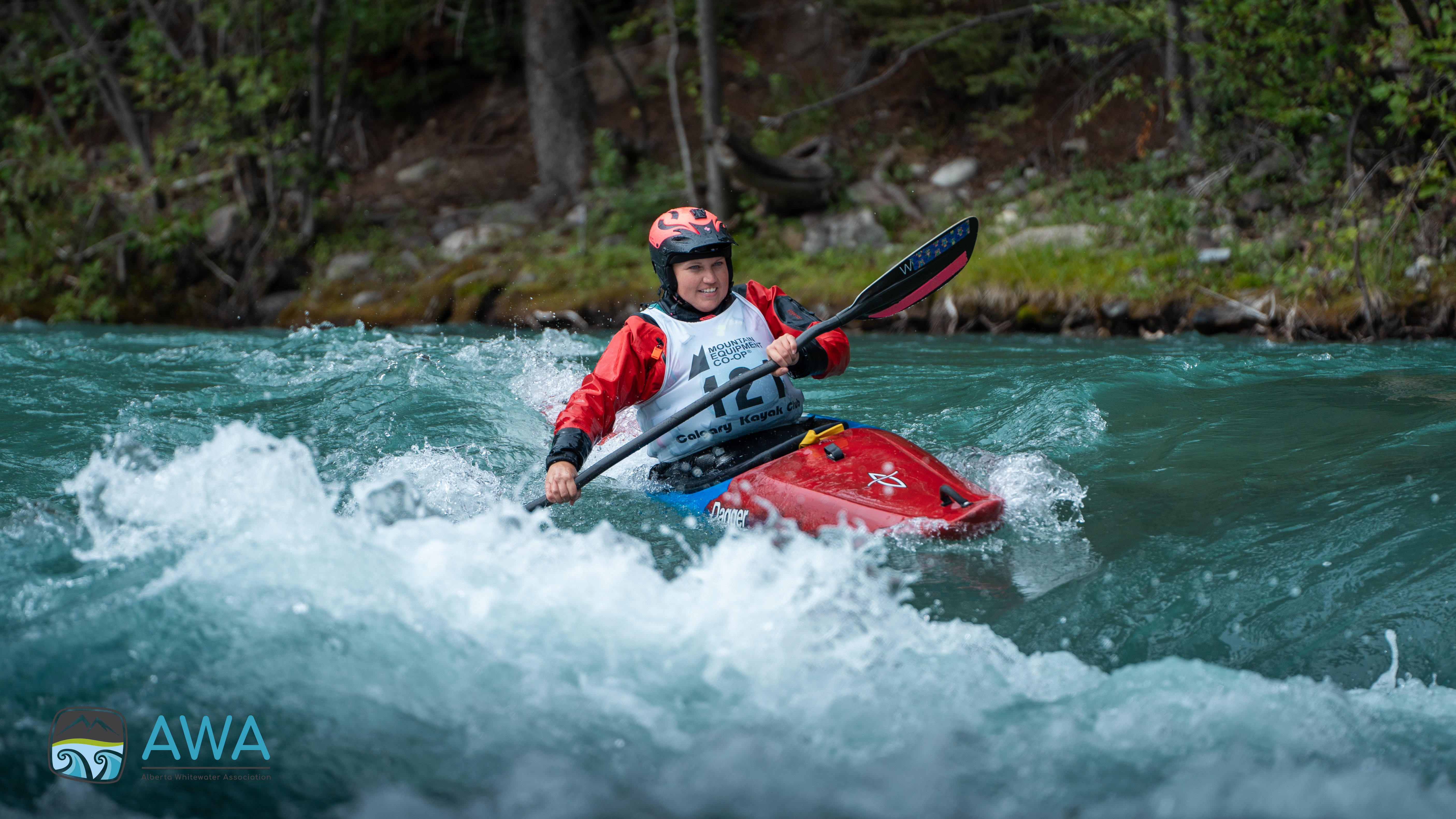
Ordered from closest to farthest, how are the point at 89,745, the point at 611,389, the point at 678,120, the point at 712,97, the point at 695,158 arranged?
the point at 89,745 → the point at 611,389 → the point at 712,97 → the point at 678,120 → the point at 695,158

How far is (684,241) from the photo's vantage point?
388 centimetres

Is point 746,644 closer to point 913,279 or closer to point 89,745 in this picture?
point 89,745

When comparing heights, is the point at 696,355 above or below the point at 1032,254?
below

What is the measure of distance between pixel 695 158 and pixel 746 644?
10.1 metres

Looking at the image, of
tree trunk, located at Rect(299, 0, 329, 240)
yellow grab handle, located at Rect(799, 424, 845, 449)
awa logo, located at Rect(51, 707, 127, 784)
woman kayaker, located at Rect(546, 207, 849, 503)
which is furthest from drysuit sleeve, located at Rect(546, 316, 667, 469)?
tree trunk, located at Rect(299, 0, 329, 240)

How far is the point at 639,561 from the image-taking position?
2.81m

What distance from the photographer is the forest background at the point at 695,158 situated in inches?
306

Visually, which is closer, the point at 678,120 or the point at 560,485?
the point at 560,485

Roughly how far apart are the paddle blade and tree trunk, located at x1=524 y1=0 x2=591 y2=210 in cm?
818

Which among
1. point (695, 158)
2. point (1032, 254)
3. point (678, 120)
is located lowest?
point (1032, 254)

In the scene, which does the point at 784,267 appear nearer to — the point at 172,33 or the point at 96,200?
the point at 96,200

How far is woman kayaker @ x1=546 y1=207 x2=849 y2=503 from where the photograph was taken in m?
3.87

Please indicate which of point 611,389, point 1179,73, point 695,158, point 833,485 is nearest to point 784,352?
point 833,485

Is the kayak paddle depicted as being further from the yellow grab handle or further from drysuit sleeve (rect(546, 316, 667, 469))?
the yellow grab handle
